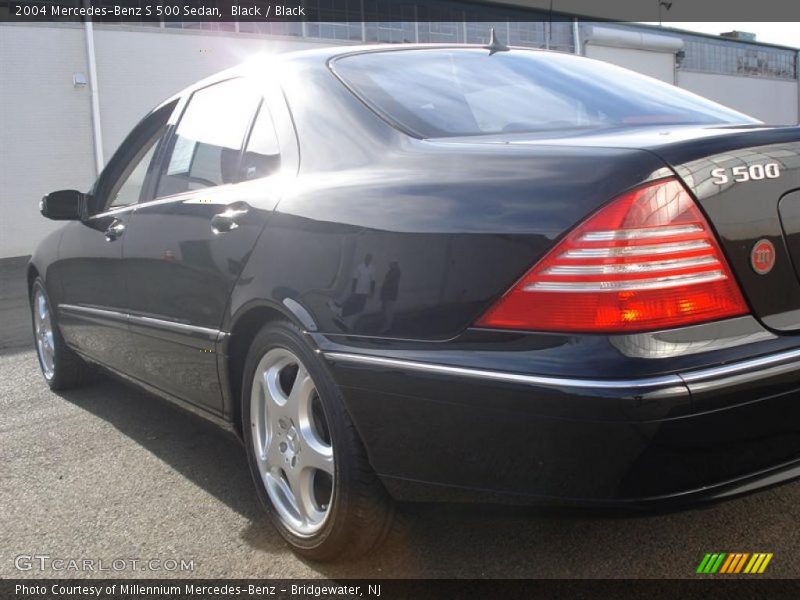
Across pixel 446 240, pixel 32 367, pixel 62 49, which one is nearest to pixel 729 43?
pixel 62 49

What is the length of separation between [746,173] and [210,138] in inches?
80.5

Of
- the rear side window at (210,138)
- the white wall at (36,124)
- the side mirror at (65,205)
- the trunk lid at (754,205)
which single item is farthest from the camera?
the white wall at (36,124)

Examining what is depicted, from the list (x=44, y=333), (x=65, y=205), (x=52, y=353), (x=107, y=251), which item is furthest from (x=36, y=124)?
(x=107, y=251)

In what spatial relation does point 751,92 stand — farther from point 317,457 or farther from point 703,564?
point 317,457

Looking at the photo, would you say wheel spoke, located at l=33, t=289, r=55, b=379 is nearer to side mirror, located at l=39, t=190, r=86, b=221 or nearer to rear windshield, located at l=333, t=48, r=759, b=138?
side mirror, located at l=39, t=190, r=86, b=221

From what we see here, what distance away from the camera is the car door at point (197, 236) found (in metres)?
2.66

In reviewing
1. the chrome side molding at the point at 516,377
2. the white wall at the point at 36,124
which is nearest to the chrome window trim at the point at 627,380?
the chrome side molding at the point at 516,377

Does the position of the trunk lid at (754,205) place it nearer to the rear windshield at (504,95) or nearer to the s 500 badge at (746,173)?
the s 500 badge at (746,173)

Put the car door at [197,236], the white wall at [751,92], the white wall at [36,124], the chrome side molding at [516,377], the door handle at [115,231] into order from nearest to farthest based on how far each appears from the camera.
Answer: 1. the chrome side molding at [516,377]
2. the car door at [197,236]
3. the door handle at [115,231]
4. the white wall at [36,124]
5. the white wall at [751,92]

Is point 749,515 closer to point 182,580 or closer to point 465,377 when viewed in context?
point 465,377

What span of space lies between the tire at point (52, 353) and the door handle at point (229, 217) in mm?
2099

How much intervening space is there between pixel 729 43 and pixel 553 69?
29.6m

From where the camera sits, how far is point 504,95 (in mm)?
2641

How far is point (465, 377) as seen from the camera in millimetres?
1835
